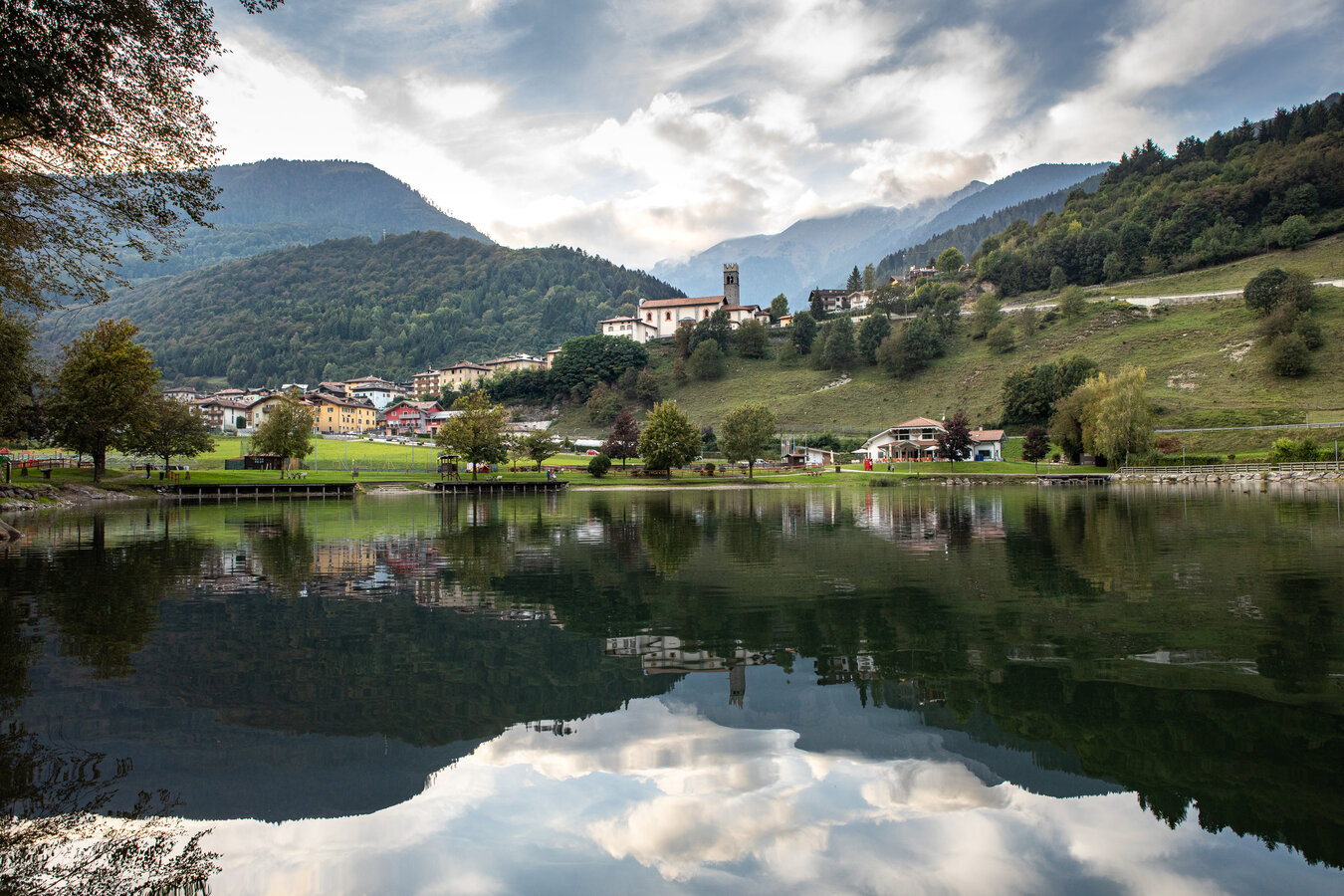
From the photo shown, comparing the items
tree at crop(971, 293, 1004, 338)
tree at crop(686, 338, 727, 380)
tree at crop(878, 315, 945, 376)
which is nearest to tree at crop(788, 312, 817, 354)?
tree at crop(686, 338, 727, 380)

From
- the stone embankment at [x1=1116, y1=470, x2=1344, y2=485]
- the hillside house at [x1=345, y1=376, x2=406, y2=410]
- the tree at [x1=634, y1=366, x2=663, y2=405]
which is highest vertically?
the hillside house at [x1=345, y1=376, x2=406, y2=410]

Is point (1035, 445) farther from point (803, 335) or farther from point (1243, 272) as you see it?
point (1243, 272)

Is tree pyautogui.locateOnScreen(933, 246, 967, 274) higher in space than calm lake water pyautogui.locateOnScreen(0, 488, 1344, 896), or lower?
higher

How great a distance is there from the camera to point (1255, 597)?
1330 centimetres

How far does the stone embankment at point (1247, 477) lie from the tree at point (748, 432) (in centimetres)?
3484

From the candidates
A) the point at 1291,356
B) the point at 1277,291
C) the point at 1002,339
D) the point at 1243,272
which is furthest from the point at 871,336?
the point at 1291,356

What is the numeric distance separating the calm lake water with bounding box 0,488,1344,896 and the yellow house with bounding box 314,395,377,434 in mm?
129549

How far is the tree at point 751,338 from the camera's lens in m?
153

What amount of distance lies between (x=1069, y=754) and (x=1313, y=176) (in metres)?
175

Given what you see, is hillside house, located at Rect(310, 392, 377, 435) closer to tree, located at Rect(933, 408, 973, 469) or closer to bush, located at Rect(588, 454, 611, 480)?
bush, located at Rect(588, 454, 611, 480)

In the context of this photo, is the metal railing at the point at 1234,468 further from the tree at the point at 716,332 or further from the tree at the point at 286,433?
the tree at the point at 716,332

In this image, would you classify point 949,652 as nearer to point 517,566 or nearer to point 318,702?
point 318,702

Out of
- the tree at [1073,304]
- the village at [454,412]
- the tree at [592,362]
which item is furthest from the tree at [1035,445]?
the tree at [592,362]

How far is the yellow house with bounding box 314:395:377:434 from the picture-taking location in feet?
444
